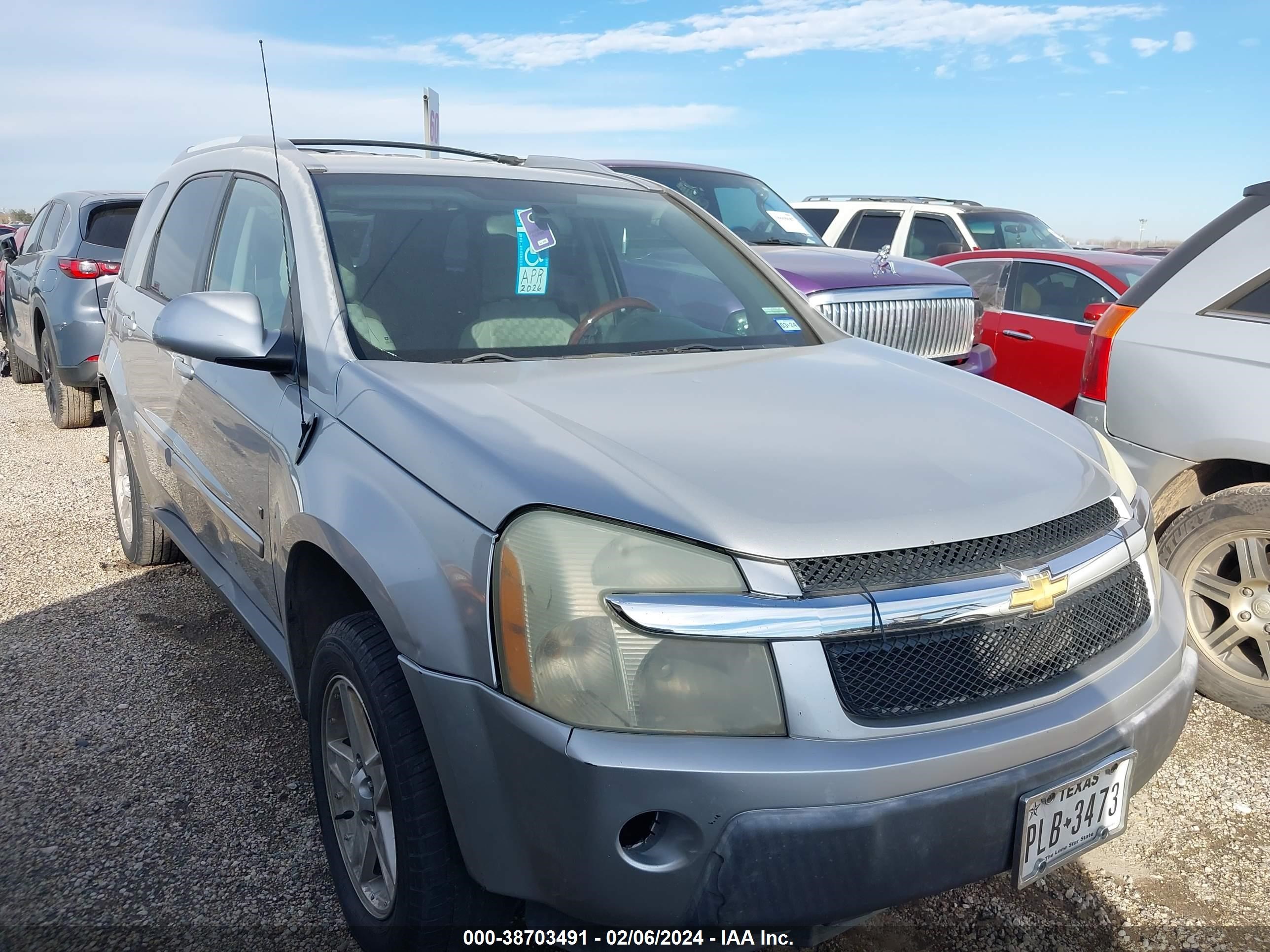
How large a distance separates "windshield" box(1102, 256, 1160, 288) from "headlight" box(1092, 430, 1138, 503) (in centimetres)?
481

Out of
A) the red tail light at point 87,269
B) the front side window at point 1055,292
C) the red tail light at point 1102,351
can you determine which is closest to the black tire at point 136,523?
the red tail light at point 87,269

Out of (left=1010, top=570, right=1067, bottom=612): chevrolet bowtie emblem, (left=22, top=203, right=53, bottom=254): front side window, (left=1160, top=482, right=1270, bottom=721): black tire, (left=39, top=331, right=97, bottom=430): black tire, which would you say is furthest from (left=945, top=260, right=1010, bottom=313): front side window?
(left=22, top=203, right=53, bottom=254): front side window

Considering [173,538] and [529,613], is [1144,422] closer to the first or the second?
[529,613]

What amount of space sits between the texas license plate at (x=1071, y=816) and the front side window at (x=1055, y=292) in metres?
5.42

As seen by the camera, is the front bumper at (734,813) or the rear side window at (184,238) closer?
the front bumper at (734,813)

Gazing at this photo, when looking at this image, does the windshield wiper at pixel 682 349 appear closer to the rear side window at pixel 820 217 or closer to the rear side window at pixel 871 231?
the rear side window at pixel 871 231

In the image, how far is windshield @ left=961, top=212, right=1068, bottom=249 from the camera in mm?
10516

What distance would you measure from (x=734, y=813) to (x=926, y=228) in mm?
10018

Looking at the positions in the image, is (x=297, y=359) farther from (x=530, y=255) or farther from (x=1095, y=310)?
(x=1095, y=310)

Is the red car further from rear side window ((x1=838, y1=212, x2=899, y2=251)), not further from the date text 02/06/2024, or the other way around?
the date text 02/06/2024

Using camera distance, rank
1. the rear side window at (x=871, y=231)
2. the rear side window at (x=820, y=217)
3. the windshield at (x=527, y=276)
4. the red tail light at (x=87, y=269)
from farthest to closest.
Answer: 1. the rear side window at (x=820, y=217)
2. the rear side window at (x=871, y=231)
3. the red tail light at (x=87, y=269)
4. the windshield at (x=527, y=276)

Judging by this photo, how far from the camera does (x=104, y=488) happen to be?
20.9 feet

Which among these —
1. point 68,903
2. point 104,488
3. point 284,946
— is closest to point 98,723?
point 68,903

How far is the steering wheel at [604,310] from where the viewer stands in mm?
2834
